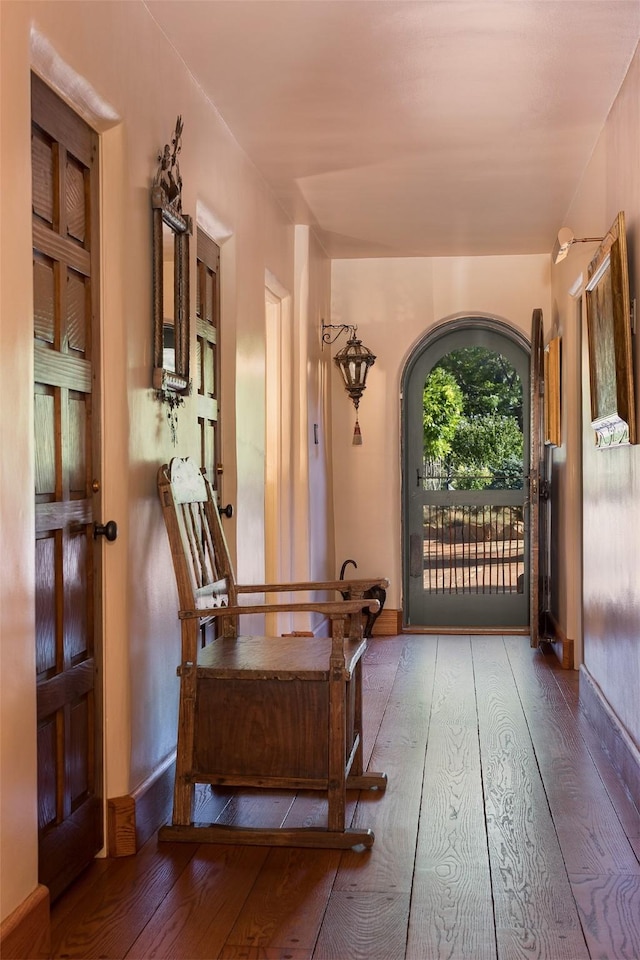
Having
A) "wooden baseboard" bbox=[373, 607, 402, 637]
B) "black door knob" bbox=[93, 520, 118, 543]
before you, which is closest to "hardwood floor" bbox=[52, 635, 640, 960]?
"black door knob" bbox=[93, 520, 118, 543]

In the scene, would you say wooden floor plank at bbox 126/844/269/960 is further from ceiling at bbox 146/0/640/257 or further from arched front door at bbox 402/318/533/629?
arched front door at bbox 402/318/533/629

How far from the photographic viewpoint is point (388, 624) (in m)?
7.02

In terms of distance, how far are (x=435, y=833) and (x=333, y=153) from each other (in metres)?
3.01

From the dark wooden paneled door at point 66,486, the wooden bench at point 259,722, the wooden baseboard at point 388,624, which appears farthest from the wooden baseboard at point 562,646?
the dark wooden paneled door at point 66,486

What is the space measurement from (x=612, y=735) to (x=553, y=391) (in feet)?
8.35

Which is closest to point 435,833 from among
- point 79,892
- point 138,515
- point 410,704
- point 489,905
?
point 489,905

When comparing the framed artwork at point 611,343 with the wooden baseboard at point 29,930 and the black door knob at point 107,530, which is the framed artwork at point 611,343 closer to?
the black door knob at point 107,530

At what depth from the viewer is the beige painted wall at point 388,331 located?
6.94 m

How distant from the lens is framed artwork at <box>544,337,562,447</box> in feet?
19.0

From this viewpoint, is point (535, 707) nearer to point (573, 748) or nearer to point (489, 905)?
point (573, 748)

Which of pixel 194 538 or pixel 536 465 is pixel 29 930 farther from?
pixel 536 465

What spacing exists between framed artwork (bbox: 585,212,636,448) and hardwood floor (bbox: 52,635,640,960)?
1.26 metres

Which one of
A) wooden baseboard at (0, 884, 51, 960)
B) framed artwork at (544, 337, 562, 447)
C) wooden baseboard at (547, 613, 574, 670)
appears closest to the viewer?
wooden baseboard at (0, 884, 51, 960)

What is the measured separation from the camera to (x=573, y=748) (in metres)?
3.99
